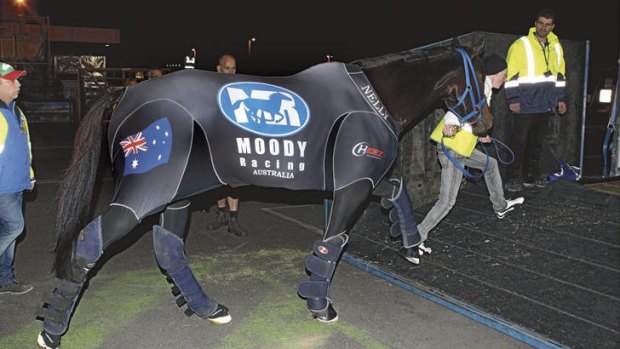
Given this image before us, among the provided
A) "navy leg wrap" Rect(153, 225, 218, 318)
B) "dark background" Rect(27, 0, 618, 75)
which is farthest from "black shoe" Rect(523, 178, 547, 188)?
"dark background" Rect(27, 0, 618, 75)

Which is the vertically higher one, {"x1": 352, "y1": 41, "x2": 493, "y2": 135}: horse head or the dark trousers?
{"x1": 352, "y1": 41, "x2": 493, "y2": 135}: horse head

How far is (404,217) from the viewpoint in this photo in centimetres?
512

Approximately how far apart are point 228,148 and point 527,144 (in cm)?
490

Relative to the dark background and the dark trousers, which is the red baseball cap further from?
the dark background

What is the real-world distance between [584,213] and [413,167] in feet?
6.41

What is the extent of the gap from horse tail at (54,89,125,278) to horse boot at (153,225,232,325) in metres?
0.60

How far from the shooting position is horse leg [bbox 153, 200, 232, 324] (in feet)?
14.0

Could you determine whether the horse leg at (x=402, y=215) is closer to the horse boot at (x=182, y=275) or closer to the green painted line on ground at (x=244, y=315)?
the green painted line on ground at (x=244, y=315)

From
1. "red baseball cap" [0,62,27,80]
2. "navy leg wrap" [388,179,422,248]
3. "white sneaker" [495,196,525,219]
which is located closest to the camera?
"red baseball cap" [0,62,27,80]

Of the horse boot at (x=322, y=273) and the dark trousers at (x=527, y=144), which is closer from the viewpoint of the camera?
the horse boot at (x=322, y=273)

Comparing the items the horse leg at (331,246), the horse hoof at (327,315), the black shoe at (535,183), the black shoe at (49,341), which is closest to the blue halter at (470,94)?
the horse leg at (331,246)

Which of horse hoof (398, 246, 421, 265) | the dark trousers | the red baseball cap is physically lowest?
horse hoof (398, 246, 421, 265)

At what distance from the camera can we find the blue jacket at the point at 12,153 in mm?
4523

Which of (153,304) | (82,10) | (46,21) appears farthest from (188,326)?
(82,10)
